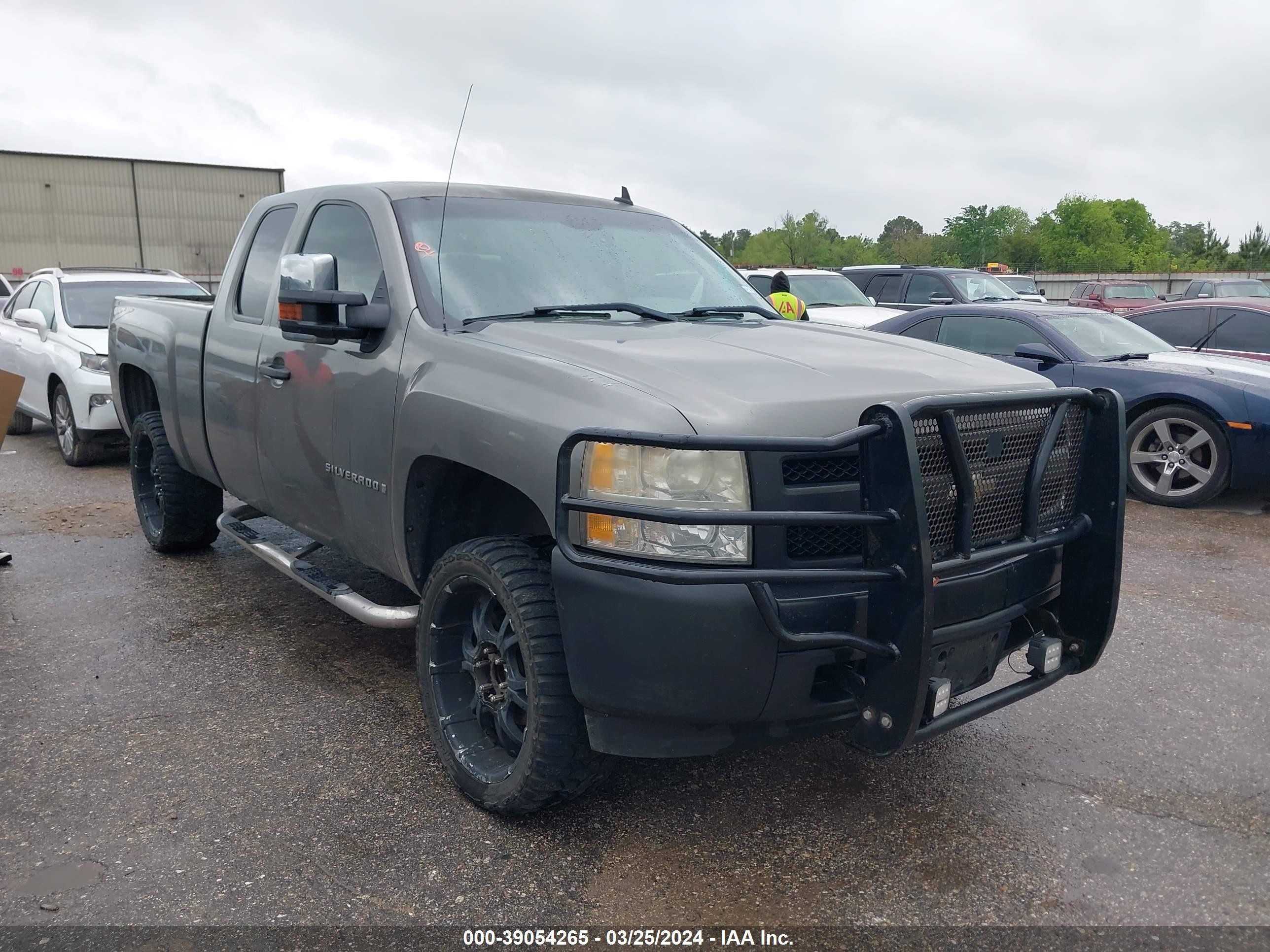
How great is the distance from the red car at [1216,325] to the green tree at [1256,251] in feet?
188

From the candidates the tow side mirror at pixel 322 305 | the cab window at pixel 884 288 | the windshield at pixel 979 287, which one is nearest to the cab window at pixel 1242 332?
the windshield at pixel 979 287

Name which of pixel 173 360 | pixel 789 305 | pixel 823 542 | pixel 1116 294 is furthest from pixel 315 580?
pixel 1116 294

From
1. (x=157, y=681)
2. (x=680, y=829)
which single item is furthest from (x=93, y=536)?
(x=680, y=829)

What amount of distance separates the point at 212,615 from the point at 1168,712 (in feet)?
13.6

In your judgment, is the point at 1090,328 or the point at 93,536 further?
the point at 1090,328

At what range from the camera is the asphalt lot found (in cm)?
269

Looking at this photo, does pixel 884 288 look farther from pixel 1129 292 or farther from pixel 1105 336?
pixel 1129 292

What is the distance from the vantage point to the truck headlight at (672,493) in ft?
8.31

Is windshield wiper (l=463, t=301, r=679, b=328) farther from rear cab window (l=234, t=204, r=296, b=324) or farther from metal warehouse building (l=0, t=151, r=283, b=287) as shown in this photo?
metal warehouse building (l=0, t=151, r=283, b=287)

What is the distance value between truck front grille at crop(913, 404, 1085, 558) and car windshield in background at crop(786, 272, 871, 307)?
10.9 metres

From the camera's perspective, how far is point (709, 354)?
3088 millimetres

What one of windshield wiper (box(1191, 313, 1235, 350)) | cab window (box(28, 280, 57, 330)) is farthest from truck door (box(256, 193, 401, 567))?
windshield wiper (box(1191, 313, 1235, 350))

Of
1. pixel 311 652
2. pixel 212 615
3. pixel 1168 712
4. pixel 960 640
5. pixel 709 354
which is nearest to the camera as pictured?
pixel 960 640

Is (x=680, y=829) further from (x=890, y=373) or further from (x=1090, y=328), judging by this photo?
(x=1090, y=328)
